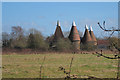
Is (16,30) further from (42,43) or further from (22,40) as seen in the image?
(42,43)

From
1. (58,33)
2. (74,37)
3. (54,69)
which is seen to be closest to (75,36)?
(74,37)

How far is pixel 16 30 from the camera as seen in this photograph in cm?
4478

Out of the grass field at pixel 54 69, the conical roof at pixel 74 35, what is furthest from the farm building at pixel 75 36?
the grass field at pixel 54 69

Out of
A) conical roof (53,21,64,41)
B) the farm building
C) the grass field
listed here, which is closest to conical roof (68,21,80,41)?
the farm building

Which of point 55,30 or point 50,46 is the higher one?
point 55,30

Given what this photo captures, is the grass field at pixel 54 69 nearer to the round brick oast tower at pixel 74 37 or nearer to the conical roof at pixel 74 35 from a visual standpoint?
the round brick oast tower at pixel 74 37

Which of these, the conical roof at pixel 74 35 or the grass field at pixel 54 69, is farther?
the conical roof at pixel 74 35

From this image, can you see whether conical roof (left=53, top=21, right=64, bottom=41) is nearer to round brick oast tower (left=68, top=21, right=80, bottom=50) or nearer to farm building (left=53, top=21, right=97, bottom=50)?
farm building (left=53, top=21, right=97, bottom=50)

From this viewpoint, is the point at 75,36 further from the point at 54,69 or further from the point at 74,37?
the point at 54,69

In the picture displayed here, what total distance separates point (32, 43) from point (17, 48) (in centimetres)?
308

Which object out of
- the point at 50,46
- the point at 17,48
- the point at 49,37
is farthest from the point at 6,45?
the point at 49,37

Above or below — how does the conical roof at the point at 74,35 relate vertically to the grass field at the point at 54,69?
above

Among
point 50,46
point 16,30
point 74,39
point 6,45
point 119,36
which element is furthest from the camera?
point 16,30

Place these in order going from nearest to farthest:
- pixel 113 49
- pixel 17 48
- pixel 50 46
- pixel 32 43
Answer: pixel 113 49, pixel 17 48, pixel 32 43, pixel 50 46
